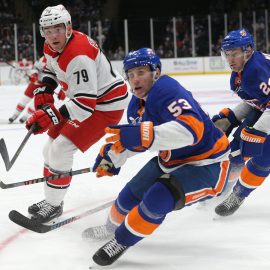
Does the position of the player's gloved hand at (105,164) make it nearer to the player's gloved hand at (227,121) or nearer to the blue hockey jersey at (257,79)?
the blue hockey jersey at (257,79)

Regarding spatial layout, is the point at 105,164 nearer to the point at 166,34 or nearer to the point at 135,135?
the point at 135,135

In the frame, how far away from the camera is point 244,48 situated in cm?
289

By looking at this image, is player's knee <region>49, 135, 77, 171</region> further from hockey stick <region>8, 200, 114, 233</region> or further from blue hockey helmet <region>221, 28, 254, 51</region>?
blue hockey helmet <region>221, 28, 254, 51</region>

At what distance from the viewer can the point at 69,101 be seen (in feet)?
9.12

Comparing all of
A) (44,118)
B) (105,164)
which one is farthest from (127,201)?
(44,118)

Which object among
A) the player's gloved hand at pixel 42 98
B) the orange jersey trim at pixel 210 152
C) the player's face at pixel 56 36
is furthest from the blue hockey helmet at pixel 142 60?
the player's gloved hand at pixel 42 98

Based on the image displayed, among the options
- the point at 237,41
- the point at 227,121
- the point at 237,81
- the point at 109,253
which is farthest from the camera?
the point at 227,121

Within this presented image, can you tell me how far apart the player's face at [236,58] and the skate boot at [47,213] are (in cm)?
109

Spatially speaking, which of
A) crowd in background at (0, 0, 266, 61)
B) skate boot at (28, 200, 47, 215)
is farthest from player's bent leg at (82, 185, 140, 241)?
crowd in background at (0, 0, 266, 61)

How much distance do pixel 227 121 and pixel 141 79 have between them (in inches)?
47.5

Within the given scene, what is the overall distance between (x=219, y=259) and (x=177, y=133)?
555mm

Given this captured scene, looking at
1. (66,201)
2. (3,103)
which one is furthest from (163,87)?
(3,103)

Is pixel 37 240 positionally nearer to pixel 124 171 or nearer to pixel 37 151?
pixel 124 171

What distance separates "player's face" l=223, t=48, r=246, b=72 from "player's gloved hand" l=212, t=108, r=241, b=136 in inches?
16.8
